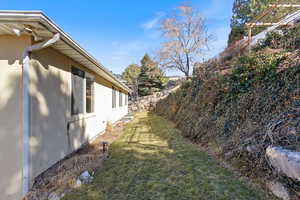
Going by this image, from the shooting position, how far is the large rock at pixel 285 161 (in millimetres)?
2014

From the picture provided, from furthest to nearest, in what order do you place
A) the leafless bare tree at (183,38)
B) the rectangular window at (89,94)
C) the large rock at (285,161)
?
the leafless bare tree at (183,38) → the rectangular window at (89,94) → the large rock at (285,161)

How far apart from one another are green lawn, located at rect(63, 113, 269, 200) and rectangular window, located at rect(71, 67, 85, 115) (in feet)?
5.39

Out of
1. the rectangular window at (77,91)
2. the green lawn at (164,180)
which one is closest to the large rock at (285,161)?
the green lawn at (164,180)

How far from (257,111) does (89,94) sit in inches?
194

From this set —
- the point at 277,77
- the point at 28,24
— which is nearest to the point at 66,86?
the point at 28,24

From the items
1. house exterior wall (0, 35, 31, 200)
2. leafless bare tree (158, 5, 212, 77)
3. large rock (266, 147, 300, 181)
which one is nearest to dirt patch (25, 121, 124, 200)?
house exterior wall (0, 35, 31, 200)

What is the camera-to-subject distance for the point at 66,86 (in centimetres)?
390

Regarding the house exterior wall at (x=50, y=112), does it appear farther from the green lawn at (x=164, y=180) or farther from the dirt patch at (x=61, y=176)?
the green lawn at (x=164, y=180)

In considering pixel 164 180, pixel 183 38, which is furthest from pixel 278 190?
pixel 183 38

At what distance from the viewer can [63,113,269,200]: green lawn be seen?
8.13ft

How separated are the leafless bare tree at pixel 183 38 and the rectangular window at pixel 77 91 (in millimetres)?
15025

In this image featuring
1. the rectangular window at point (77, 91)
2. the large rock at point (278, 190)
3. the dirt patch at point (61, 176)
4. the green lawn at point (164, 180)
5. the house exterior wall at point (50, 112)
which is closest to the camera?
the large rock at point (278, 190)

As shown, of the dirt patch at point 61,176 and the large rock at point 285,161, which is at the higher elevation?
the large rock at point 285,161

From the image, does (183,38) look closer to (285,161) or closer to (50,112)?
(50,112)
